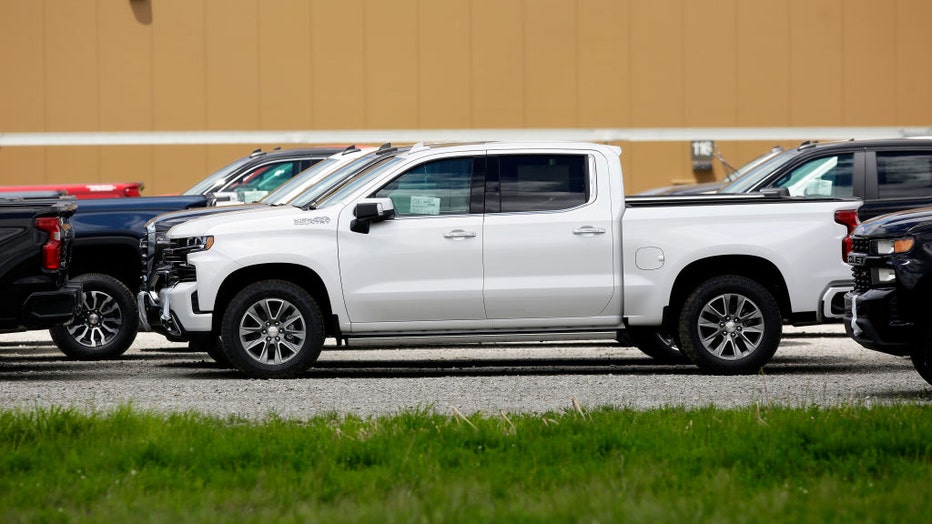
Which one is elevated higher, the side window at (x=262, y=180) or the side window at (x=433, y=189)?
the side window at (x=262, y=180)

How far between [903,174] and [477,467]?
334 inches

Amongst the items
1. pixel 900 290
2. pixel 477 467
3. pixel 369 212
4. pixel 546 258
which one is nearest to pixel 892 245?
pixel 900 290

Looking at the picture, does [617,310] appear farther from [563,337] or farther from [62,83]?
[62,83]

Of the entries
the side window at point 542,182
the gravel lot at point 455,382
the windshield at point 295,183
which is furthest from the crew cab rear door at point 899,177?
the windshield at point 295,183

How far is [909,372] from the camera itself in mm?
11898

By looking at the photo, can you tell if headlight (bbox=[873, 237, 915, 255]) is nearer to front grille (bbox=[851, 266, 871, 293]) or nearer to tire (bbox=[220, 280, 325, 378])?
front grille (bbox=[851, 266, 871, 293])

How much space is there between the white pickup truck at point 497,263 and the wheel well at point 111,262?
85.4 inches

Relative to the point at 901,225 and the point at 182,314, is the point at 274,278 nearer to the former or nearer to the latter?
the point at 182,314

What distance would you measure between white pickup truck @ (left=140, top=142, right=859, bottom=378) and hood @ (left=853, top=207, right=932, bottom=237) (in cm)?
190

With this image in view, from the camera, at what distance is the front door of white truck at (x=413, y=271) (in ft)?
38.6

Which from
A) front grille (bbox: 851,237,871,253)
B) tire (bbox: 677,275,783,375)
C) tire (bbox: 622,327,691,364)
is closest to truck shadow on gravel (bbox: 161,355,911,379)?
tire (bbox: 622,327,691,364)

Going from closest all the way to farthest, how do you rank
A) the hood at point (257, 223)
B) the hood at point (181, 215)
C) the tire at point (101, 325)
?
the hood at point (257, 223)
the hood at point (181, 215)
the tire at point (101, 325)

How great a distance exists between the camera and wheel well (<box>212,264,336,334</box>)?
11844mm

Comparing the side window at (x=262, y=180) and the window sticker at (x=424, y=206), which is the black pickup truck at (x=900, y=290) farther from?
the side window at (x=262, y=180)
